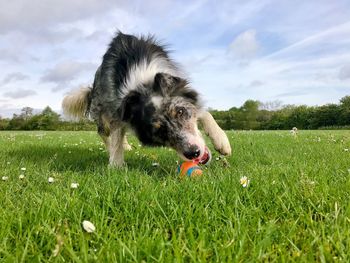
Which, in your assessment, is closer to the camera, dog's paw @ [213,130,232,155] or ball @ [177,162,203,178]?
ball @ [177,162,203,178]

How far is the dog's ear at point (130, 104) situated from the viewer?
5.36m

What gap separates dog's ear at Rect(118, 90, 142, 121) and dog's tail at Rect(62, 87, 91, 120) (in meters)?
3.35

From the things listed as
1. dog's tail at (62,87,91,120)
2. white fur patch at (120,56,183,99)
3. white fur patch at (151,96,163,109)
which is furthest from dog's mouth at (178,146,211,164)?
dog's tail at (62,87,91,120)

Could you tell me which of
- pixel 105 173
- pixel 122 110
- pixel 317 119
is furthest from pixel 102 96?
pixel 317 119

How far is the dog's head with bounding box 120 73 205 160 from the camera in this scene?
498 centimetres

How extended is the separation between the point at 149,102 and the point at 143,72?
2.44ft

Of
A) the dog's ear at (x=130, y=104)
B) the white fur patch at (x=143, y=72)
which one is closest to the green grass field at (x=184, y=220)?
the dog's ear at (x=130, y=104)

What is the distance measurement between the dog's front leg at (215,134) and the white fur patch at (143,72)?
973 mm

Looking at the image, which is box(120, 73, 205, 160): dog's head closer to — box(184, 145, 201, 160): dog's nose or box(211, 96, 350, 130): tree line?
box(184, 145, 201, 160): dog's nose

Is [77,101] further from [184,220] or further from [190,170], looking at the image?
[184,220]

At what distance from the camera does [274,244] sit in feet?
6.94

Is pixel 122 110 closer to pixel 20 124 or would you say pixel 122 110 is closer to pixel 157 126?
pixel 157 126

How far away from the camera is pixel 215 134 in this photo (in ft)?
19.3

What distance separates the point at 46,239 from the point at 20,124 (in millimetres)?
62723
